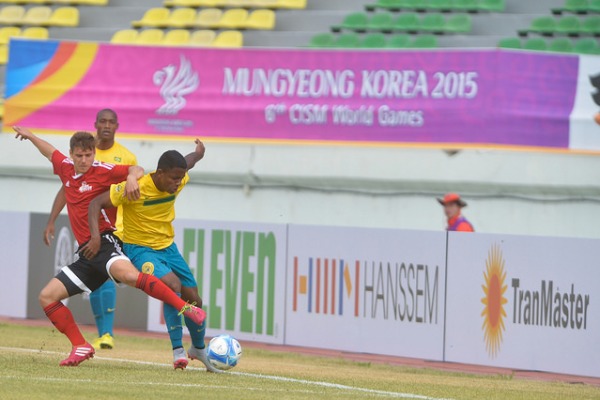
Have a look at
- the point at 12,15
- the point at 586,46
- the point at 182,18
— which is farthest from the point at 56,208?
the point at 12,15

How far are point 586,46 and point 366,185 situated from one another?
13.4ft

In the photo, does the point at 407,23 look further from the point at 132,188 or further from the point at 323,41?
the point at 132,188

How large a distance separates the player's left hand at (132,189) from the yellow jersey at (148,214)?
0.08 meters

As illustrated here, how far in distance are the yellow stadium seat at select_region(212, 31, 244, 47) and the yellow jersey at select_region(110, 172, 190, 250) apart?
40.5 ft

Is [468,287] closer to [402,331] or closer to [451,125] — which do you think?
[402,331]

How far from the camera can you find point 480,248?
12.6 metres

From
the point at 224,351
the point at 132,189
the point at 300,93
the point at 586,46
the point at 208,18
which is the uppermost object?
the point at 208,18

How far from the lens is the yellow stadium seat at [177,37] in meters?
22.4

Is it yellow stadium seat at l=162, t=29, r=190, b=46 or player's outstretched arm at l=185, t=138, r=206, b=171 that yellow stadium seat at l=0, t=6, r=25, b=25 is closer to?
yellow stadium seat at l=162, t=29, r=190, b=46

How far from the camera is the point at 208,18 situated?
900 inches

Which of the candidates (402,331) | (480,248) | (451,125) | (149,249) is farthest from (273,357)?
(451,125)

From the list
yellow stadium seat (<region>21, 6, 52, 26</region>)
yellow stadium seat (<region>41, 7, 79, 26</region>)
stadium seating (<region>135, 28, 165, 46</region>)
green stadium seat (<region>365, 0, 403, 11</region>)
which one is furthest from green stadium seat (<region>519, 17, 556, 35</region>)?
yellow stadium seat (<region>21, 6, 52, 26</region>)

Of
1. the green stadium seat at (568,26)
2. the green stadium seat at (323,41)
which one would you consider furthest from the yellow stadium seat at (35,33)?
the green stadium seat at (568,26)

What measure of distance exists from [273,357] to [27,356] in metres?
3.01
